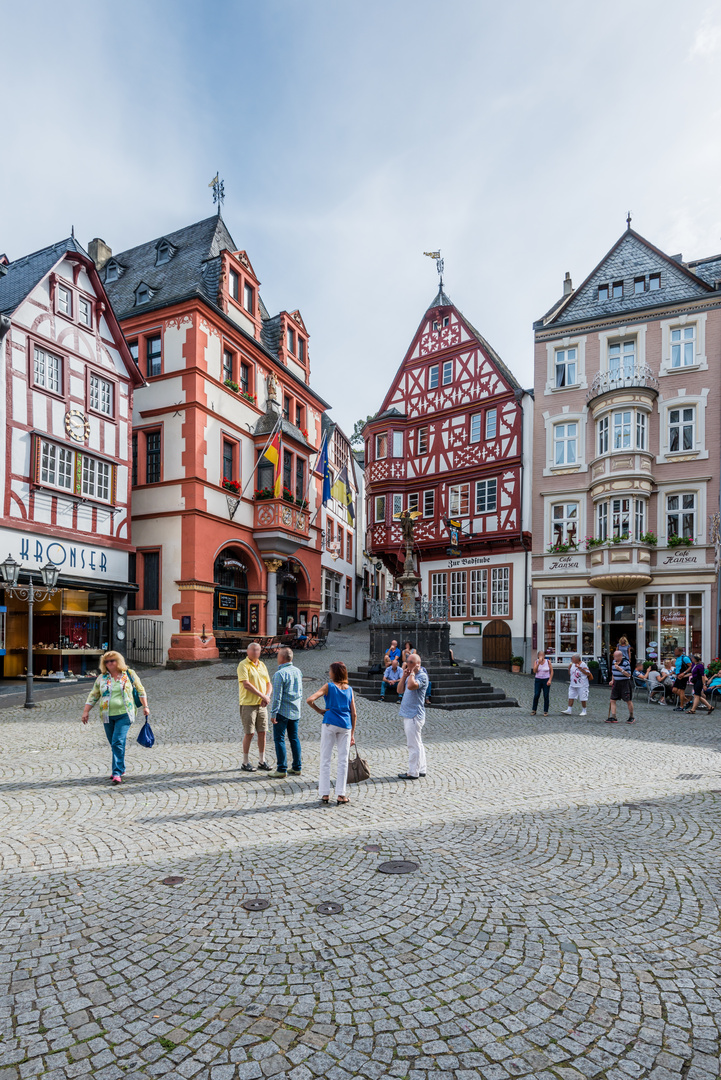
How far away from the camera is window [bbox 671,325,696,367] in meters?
26.6

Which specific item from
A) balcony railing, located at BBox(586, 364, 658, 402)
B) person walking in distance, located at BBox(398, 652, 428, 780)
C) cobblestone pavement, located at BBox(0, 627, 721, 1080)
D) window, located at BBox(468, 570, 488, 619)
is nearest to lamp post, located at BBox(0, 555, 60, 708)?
cobblestone pavement, located at BBox(0, 627, 721, 1080)

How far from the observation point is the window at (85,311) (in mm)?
22219

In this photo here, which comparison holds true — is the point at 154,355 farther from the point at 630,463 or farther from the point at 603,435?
the point at 630,463

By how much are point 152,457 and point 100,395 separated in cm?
406

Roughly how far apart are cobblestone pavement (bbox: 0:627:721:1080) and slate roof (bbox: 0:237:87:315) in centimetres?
1634

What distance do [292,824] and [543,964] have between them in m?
3.29

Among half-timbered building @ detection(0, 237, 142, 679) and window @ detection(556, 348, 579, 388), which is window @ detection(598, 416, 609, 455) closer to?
window @ detection(556, 348, 579, 388)


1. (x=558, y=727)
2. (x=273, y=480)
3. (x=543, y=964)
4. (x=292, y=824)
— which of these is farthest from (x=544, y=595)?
(x=543, y=964)

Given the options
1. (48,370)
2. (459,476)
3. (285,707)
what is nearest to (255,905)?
(285,707)

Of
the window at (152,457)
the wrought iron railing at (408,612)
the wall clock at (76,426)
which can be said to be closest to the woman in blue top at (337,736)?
the wrought iron railing at (408,612)

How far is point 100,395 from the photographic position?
2284 cm

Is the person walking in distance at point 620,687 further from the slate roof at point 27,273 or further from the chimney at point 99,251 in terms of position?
the chimney at point 99,251

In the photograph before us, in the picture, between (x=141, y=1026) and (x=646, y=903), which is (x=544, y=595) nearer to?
(x=646, y=903)

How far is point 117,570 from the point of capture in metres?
22.8
